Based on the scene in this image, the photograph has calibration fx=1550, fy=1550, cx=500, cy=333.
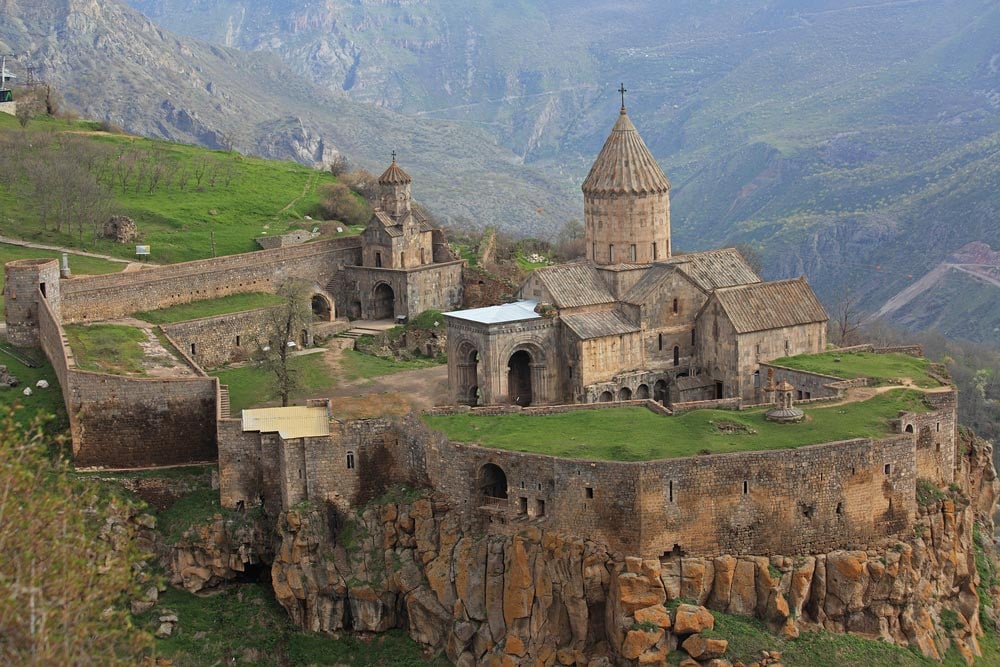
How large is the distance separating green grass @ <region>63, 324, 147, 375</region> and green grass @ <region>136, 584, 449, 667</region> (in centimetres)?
733

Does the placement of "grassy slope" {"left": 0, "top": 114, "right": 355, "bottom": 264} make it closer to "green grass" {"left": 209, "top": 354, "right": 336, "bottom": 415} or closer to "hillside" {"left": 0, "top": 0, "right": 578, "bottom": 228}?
"green grass" {"left": 209, "top": 354, "right": 336, "bottom": 415}

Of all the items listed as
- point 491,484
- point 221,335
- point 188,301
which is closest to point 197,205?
point 188,301

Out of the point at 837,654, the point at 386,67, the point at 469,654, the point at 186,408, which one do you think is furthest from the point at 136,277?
the point at 386,67

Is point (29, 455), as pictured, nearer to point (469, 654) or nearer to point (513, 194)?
point (469, 654)

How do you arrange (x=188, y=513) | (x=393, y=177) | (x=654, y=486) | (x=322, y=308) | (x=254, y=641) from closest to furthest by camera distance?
(x=654, y=486) < (x=254, y=641) < (x=188, y=513) < (x=322, y=308) < (x=393, y=177)

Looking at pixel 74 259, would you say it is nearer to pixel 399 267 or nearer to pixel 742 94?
pixel 399 267

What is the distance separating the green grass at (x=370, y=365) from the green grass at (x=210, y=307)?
13.4 feet

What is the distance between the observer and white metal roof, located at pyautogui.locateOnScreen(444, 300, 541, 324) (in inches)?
1838

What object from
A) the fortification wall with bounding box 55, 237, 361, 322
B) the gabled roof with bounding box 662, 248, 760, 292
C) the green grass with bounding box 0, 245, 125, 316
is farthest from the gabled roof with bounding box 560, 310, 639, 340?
the green grass with bounding box 0, 245, 125, 316

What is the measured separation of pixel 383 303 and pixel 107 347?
14.6m

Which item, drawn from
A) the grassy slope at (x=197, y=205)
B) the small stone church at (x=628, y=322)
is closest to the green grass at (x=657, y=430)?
the small stone church at (x=628, y=322)

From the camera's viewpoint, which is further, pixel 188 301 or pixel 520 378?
pixel 188 301

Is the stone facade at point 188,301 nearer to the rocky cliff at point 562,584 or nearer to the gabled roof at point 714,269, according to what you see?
the rocky cliff at point 562,584

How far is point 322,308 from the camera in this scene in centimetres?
5944
